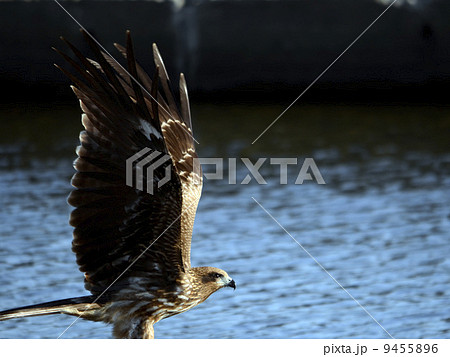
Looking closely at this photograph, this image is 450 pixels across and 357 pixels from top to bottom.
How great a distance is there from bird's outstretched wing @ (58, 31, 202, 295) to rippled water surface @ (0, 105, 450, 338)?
1.68m

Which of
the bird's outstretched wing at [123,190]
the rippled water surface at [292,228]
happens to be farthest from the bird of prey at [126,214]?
the rippled water surface at [292,228]

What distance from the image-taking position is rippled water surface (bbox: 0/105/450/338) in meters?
7.78

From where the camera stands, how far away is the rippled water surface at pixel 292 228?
7781 millimetres

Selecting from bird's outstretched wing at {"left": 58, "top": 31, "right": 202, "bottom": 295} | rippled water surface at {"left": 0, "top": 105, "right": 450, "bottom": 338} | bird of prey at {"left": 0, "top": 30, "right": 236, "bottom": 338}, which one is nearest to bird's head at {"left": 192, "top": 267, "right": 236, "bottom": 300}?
bird of prey at {"left": 0, "top": 30, "right": 236, "bottom": 338}

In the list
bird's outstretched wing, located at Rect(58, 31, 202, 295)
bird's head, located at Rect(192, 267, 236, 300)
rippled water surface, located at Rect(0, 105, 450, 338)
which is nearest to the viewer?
bird's outstretched wing, located at Rect(58, 31, 202, 295)

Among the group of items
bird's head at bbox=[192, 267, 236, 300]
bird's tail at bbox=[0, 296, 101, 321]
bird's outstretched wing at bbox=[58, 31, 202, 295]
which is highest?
bird's outstretched wing at bbox=[58, 31, 202, 295]

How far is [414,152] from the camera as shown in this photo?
13.5 m

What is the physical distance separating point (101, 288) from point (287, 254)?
396 centimetres

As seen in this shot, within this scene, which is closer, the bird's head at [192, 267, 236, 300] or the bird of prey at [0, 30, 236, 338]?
the bird of prey at [0, 30, 236, 338]

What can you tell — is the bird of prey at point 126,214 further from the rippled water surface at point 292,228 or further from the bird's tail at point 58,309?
the rippled water surface at point 292,228

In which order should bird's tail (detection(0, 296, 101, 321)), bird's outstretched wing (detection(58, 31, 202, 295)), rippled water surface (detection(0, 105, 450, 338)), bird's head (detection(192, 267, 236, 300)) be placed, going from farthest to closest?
rippled water surface (detection(0, 105, 450, 338))
bird's head (detection(192, 267, 236, 300))
bird's tail (detection(0, 296, 101, 321))
bird's outstretched wing (detection(58, 31, 202, 295))

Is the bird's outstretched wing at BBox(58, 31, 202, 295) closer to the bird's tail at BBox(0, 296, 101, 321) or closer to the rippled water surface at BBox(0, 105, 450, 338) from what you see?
the bird's tail at BBox(0, 296, 101, 321)
